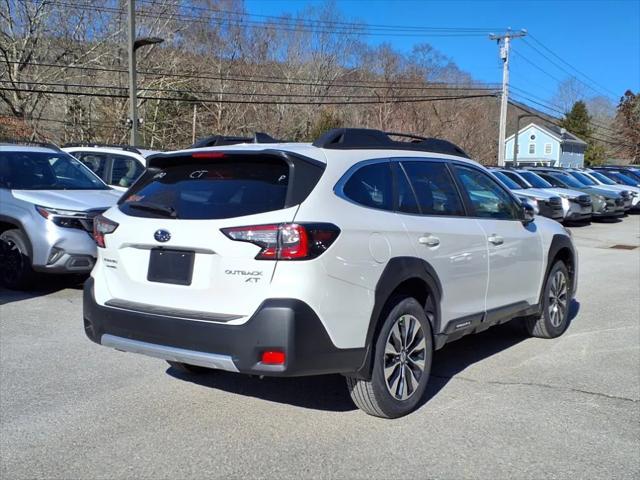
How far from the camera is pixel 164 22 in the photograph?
40312mm

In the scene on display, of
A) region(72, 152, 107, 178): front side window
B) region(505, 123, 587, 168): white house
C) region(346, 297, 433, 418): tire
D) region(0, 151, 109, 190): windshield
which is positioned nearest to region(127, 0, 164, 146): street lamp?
region(72, 152, 107, 178): front side window

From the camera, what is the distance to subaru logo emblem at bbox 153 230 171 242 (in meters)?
3.97

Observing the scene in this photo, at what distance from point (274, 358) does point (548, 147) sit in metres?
88.1

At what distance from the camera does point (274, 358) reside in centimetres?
366

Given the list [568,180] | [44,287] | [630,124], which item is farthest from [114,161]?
[630,124]

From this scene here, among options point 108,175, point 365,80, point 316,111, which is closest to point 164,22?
point 316,111

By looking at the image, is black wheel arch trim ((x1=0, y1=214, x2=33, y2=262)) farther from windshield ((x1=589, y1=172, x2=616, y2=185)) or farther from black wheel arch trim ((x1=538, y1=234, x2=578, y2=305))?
windshield ((x1=589, y1=172, x2=616, y2=185))

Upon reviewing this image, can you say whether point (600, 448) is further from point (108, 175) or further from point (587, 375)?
point (108, 175)

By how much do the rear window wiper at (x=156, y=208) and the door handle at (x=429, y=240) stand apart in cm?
168

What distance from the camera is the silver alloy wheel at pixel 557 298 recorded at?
662 centimetres

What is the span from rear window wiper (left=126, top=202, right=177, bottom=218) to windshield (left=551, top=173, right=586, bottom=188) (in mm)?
20395

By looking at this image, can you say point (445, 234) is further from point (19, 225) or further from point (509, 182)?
point (509, 182)

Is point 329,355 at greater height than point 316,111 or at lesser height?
lesser

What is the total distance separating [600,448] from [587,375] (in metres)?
1.57
